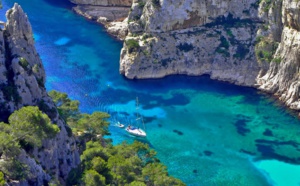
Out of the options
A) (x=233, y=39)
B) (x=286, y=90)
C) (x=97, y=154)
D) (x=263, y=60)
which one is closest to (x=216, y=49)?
(x=233, y=39)

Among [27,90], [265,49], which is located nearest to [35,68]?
[27,90]

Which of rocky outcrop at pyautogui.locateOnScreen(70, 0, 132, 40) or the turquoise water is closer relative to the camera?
the turquoise water

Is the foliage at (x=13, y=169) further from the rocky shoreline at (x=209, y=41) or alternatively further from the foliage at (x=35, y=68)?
the rocky shoreline at (x=209, y=41)

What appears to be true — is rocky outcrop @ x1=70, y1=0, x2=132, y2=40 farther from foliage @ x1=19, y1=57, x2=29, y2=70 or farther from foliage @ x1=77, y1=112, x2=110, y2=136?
foliage @ x1=19, y1=57, x2=29, y2=70

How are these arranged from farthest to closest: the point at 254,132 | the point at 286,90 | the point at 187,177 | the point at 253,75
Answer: the point at 253,75, the point at 286,90, the point at 254,132, the point at 187,177

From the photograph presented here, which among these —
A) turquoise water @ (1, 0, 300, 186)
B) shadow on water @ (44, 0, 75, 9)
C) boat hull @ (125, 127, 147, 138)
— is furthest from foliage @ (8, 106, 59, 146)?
shadow on water @ (44, 0, 75, 9)

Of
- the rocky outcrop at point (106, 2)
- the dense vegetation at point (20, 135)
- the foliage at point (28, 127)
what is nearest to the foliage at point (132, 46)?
the rocky outcrop at point (106, 2)

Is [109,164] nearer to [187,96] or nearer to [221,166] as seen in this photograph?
[221,166]

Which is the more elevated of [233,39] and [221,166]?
[233,39]
